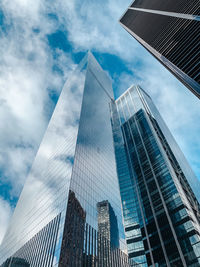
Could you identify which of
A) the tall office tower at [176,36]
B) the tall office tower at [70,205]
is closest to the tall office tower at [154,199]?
the tall office tower at [70,205]

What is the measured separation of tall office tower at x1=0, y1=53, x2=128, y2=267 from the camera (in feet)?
132

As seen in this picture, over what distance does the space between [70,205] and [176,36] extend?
136 ft

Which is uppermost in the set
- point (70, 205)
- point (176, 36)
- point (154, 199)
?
point (176, 36)

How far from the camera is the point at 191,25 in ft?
116

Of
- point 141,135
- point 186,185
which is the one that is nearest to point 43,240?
point 186,185

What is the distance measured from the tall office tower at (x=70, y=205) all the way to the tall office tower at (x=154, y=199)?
860 inches

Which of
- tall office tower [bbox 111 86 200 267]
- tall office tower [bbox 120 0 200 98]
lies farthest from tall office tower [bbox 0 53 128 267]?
tall office tower [bbox 120 0 200 98]

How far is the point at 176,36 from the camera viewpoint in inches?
1513

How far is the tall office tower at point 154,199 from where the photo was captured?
65.5 metres

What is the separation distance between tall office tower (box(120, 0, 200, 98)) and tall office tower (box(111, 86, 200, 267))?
53408 mm

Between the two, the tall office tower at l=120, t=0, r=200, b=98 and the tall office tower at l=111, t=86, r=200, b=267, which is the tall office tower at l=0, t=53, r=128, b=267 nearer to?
the tall office tower at l=111, t=86, r=200, b=267

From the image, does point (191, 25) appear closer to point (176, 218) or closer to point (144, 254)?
point (176, 218)

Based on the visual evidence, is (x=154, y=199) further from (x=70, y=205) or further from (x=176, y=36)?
(x=176, y=36)

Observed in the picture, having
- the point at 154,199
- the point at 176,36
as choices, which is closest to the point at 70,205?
the point at 176,36
